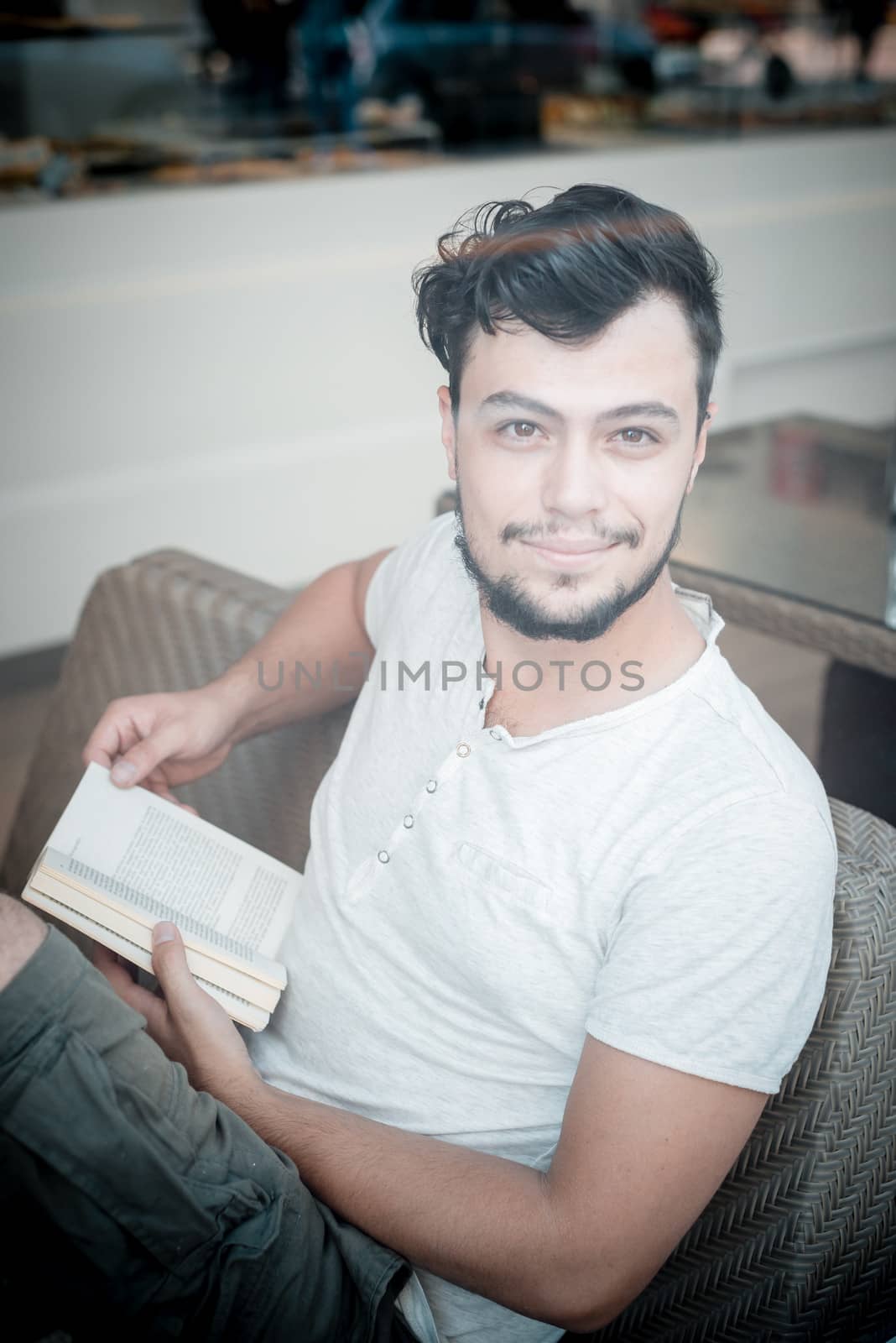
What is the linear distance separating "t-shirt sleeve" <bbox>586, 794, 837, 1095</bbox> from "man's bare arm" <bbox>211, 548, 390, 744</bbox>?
0.46 meters

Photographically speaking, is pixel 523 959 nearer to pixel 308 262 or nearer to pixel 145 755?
pixel 145 755

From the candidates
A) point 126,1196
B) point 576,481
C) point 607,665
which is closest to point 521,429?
point 576,481

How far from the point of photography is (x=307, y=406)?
241 cm

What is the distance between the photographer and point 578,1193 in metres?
0.79

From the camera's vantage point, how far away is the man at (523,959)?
777 millimetres

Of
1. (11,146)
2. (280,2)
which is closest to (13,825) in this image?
(11,146)

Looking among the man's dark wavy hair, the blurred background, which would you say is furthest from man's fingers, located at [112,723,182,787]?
the blurred background

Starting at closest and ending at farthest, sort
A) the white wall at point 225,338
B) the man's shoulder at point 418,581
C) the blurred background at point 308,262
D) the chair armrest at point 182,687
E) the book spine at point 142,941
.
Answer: the book spine at point 142,941 < the man's shoulder at point 418,581 < the chair armrest at point 182,687 < the blurred background at point 308,262 < the white wall at point 225,338

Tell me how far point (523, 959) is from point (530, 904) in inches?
1.4

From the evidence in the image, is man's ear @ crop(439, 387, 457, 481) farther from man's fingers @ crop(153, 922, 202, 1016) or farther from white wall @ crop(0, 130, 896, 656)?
white wall @ crop(0, 130, 896, 656)

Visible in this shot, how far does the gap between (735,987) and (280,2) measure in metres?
2.54

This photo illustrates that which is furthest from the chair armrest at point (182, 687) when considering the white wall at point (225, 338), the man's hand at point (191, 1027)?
the white wall at point (225, 338)

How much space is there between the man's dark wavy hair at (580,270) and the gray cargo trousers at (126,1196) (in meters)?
0.47

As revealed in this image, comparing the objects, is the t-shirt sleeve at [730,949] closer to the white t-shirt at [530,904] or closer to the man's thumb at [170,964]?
the white t-shirt at [530,904]
